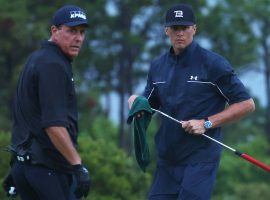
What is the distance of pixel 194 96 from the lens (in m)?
8.04

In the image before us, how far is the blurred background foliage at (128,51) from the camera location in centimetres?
3509

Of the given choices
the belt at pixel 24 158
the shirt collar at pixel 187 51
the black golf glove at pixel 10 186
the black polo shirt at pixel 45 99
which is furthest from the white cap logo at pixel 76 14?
the shirt collar at pixel 187 51

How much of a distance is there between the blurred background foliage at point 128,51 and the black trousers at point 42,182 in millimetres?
22623

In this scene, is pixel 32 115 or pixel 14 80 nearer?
pixel 32 115

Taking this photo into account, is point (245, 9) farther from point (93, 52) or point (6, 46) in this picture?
point (6, 46)

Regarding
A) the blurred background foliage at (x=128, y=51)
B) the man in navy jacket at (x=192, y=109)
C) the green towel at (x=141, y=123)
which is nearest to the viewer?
the man in navy jacket at (x=192, y=109)

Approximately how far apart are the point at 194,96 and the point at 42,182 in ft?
5.64


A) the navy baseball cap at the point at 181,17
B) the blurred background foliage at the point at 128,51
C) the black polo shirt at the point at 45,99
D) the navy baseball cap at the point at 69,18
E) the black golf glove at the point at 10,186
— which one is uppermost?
the navy baseball cap at the point at 69,18

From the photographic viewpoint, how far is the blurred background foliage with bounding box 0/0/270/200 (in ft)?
115

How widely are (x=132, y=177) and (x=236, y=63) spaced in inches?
1353

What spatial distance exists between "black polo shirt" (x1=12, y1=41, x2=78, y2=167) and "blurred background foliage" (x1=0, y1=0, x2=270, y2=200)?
22792mm

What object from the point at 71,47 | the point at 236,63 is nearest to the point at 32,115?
the point at 71,47

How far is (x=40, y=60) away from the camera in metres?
6.81

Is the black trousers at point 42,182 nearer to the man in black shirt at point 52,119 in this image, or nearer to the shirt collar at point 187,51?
the man in black shirt at point 52,119
